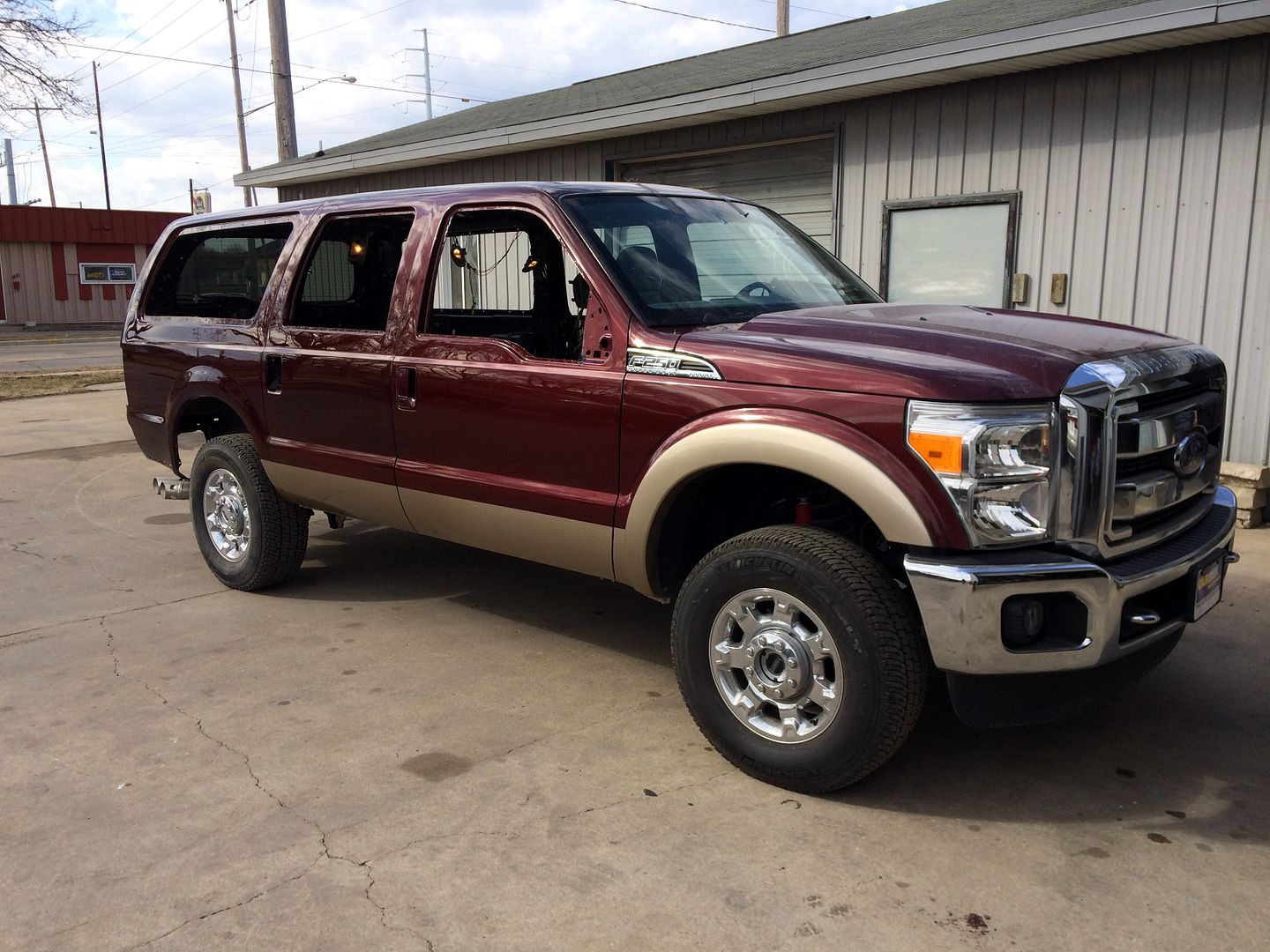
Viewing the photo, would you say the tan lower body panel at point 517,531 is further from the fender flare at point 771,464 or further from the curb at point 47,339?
the curb at point 47,339

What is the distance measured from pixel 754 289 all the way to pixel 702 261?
236mm

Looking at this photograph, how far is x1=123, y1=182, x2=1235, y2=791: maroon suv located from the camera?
9.85 feet

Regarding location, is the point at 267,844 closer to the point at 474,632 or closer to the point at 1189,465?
the point at 474,632

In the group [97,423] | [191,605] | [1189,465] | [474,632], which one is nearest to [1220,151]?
[1189,465]

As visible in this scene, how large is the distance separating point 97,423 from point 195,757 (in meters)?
10.2

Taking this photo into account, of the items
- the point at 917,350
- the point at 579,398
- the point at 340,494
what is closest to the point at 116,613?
the point at 340,494

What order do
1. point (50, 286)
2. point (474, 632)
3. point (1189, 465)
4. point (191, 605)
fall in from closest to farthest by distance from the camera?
point (1189, 465) < point (474, 632) < point (191, 605) < point (50, 286)

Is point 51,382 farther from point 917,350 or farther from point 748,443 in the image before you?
point 917,350

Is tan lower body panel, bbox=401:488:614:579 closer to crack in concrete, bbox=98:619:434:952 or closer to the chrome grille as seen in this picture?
crack in concrete, bbox=98:619:434:952

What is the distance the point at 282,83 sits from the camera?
16.5 metres

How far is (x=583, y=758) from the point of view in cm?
366

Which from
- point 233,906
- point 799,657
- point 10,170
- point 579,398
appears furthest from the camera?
point 10,170

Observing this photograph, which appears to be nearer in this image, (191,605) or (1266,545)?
(191,605)

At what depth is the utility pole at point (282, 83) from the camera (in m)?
16.3
